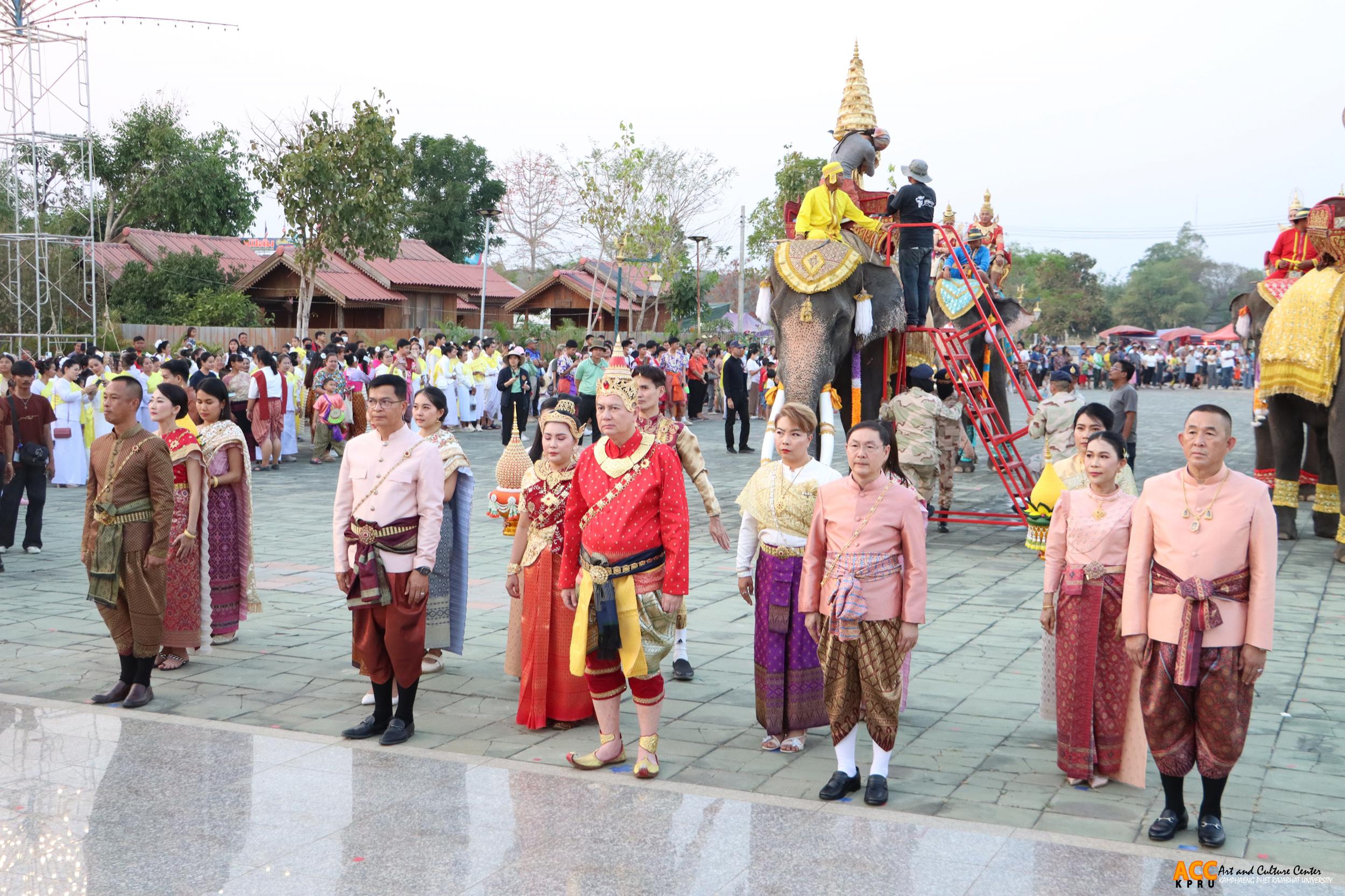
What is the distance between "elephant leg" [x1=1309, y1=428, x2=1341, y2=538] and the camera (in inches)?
431

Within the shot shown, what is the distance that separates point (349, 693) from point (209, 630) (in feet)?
3.83

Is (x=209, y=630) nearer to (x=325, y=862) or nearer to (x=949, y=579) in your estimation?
(x=325, y=862)

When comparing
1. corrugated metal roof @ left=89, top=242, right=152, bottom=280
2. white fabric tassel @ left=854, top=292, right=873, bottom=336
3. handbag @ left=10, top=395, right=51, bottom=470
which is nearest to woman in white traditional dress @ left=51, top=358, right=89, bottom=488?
handbag @ left=10, top=395, right=51, bottom=470

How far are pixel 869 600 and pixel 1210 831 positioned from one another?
4.65 feet

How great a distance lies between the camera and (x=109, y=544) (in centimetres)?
599

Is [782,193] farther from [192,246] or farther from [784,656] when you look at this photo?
[784,656]

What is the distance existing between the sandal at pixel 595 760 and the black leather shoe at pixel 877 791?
3.09 ft

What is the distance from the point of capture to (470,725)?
18.9ft

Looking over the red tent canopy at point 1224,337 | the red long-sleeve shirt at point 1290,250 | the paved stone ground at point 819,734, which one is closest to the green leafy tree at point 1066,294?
the red tent canopy at point 1224,337

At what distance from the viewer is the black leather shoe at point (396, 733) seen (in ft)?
17.8

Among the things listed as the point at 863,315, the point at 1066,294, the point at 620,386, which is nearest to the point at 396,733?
the point at 620,386

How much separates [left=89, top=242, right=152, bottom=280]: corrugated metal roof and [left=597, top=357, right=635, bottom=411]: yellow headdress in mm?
29339

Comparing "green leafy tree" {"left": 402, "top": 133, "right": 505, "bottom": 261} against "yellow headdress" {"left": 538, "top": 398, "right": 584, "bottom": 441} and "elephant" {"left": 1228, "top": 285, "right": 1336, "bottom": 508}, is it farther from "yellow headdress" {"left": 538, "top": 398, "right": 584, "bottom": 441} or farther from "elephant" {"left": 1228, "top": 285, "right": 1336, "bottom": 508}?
"yellow headdress" {"left": 538, "top": 398, "right": 584, "bottom": 441}

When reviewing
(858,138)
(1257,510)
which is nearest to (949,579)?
(858,138)
